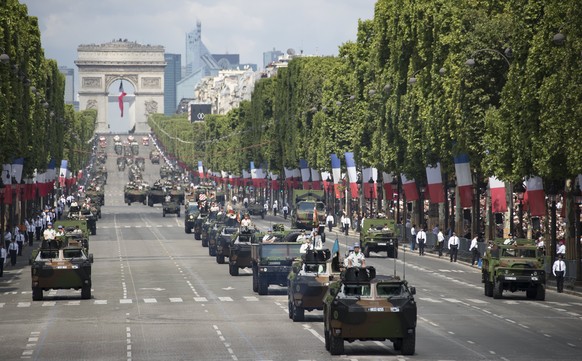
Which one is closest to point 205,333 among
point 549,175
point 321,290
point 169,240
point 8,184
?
point 321,290

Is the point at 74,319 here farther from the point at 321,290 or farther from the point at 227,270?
the point at 227,270

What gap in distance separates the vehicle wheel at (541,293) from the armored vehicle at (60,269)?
15.6 metres

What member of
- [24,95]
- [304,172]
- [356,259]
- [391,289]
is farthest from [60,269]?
[304,172]

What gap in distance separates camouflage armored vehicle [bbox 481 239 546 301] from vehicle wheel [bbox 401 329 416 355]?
63.6ft

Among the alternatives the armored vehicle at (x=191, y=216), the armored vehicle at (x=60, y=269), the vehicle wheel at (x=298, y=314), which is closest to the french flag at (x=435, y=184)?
the armored vehicle at (x=191, y=216)

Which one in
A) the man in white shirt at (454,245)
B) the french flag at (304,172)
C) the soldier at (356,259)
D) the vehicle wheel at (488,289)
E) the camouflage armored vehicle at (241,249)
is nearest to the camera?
the soldier at (356,259)

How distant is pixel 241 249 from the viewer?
70.0 meters

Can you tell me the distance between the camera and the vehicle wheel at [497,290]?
56.8 m

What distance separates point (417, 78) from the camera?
9812 centimetres

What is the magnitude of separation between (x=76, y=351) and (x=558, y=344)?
1178cm

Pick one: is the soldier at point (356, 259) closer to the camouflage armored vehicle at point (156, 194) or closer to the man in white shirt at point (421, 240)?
the man in white shirt at point (421, 240)

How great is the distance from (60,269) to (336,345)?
20733mm

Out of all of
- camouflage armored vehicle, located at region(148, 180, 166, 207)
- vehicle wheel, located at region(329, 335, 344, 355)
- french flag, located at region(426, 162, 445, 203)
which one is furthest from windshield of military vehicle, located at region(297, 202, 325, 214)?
vehicle wheel, located at region(329, 335, 344, 355)

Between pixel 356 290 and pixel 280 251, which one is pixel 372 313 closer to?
pixel 356 290
